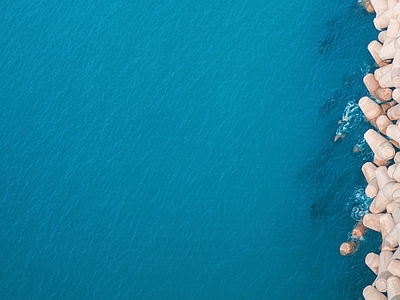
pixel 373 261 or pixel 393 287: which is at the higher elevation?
pixel 393 287

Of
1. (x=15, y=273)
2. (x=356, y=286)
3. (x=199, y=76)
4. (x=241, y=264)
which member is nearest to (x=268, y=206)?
(x=241, y=264)

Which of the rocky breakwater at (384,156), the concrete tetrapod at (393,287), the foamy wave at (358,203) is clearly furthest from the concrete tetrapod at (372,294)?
the foamy wave at (358,203)

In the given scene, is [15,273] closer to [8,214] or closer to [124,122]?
[8,214]

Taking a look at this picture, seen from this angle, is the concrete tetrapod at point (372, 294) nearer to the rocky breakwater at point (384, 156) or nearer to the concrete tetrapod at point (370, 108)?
the rocky breakwater at point (384, 156)

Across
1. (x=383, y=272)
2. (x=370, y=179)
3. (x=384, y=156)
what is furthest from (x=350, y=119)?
(x=383, y=272)

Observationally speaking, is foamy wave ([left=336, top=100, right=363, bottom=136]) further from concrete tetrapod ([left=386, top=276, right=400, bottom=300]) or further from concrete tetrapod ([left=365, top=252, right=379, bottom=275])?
concrete tetrapod ([left=386, top=276, right=400, bottom=300])

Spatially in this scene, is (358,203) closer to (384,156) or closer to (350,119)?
(384,156)
